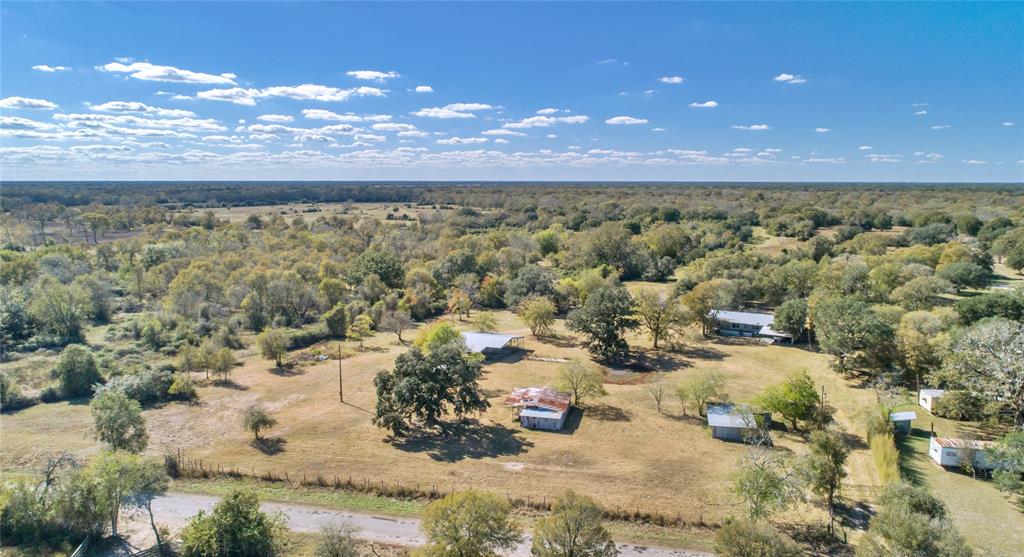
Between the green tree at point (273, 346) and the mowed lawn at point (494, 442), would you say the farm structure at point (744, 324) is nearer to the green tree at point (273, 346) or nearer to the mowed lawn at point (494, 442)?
the mowed lawn at point (494, 442)

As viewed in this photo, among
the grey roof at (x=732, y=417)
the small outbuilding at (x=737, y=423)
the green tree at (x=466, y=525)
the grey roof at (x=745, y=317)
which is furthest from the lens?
the grey roof at (x=745, y=317)

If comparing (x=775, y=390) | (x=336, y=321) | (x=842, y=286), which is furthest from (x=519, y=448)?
(x=842, y=286)

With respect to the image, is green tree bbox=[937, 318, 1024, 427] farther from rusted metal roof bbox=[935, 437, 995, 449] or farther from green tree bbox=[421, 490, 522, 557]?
green tree bbox=[421, 490, 522, 557]

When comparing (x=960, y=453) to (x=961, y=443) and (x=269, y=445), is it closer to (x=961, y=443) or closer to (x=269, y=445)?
(x=961, y=443)

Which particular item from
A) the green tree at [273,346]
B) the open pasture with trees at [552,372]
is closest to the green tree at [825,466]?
the open pasture with trees at [552,372]

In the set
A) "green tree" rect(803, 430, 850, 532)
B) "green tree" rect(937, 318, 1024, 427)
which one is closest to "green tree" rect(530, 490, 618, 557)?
"green tree" rect(803, 430, 850, 532)

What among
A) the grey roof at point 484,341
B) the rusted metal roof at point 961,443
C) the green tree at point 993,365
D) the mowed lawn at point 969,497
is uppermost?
the green tree at point 993,365

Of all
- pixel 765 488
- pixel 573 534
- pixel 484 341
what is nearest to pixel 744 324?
pixel 484 341

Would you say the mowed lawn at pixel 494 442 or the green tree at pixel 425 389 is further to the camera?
the green tree at pixel 425 389
